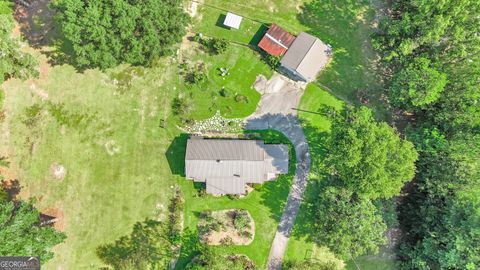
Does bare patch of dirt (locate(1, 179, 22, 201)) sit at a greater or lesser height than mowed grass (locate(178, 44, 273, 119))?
lesser

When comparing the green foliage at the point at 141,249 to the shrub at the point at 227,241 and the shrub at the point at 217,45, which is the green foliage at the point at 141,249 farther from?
the shrub at the point at 217,45

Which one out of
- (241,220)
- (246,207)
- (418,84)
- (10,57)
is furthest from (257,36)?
(10,57)

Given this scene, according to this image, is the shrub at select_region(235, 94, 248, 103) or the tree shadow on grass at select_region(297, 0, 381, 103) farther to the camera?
the tree shadow on grass at select_region(297, 0, 381, 103)

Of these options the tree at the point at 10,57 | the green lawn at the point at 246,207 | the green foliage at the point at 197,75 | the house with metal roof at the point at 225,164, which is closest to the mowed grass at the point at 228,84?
the green foliage at the point at 197,75

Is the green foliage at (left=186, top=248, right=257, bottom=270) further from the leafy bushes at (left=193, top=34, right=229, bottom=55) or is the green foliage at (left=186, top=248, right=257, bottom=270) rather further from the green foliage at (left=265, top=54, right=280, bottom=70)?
the leafy bushes at (left=193, top=34, right=229, bottom=55)

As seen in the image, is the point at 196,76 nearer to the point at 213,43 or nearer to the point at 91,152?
the point at 213,43

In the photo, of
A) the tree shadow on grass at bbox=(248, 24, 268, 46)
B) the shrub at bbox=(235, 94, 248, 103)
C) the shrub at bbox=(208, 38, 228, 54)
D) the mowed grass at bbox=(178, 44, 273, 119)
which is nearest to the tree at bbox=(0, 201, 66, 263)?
the mowed grass at bbox=(178, 44, 273, 119)
